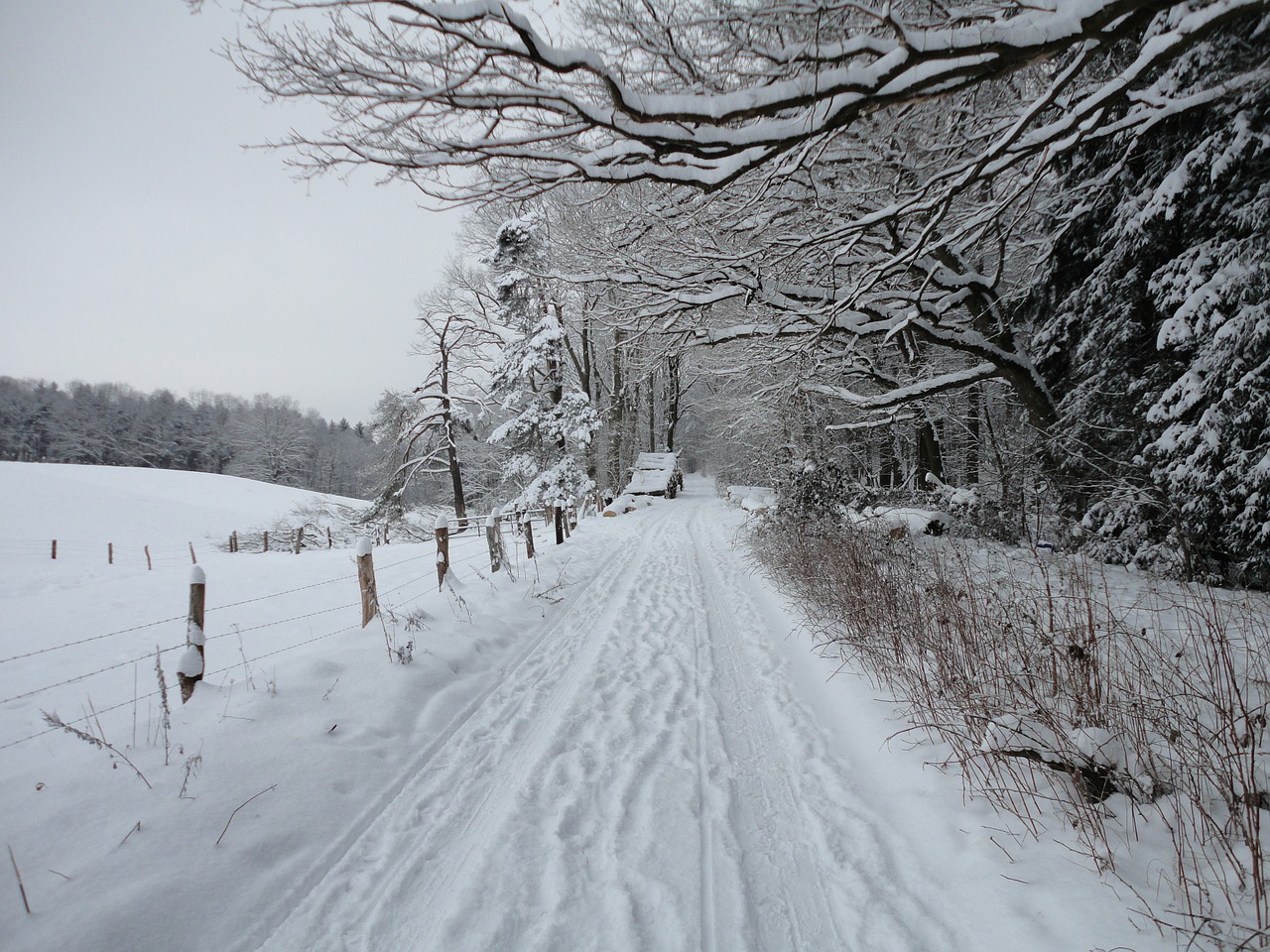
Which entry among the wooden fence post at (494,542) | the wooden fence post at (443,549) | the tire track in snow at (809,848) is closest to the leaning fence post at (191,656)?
the wooden fence post at (443,549)

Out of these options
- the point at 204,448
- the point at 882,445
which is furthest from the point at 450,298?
the point at 204,448

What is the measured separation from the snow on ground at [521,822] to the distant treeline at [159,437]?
150 feet

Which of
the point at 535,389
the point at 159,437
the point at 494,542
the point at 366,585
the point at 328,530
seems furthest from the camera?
the point at 159,437

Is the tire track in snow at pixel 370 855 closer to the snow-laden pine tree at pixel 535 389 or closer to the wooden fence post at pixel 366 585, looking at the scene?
the wooden fence post at pixel 366 585

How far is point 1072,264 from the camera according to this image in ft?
22.1

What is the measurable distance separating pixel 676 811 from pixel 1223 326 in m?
6.66

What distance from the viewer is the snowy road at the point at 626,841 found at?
1782 mm

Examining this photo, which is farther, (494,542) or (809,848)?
(494,542)

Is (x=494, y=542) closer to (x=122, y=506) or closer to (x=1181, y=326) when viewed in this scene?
(x=1181, y=326)

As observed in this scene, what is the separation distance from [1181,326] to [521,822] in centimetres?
759

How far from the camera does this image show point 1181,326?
4891 millimetres

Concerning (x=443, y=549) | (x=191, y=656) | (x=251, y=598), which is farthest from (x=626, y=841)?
(x=251, y=598)

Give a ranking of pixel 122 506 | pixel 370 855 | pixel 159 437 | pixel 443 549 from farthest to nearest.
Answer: pixel 159 437 → pixel 122 506 → pixel 443 549 → pixel 370 855

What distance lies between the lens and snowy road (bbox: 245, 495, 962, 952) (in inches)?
70.2
